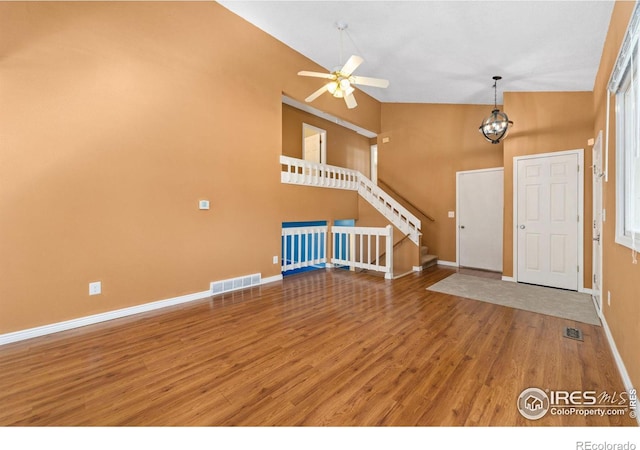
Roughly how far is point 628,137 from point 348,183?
4.52 m

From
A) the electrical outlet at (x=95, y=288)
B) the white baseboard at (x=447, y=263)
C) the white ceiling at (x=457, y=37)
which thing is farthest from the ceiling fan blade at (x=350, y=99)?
the white baseboard at (x=447, y=263)

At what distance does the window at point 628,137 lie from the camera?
174 cm

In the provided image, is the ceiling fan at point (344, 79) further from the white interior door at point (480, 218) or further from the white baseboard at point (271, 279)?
the white interior door at point (480, 218)

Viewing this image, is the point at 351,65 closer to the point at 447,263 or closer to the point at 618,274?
the point at 618,274

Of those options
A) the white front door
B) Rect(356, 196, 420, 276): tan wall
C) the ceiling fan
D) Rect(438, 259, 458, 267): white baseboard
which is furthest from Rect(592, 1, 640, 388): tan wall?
Rect(438, 259, 458, 267): white baseboard

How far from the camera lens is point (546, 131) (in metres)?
4.47

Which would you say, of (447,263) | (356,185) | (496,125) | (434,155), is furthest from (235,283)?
(434,155)

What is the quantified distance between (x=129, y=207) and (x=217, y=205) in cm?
108

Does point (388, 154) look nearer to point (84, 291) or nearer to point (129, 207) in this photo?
point (129, 207)

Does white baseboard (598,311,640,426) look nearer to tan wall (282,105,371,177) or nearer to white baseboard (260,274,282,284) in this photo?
white baseboard (260,274,282,284)

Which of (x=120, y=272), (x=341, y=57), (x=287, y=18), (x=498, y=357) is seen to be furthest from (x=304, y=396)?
(x=341, y=57)

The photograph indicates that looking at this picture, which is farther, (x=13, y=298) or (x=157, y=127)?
(x=157, y=127)

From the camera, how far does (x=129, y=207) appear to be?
10.3 feet

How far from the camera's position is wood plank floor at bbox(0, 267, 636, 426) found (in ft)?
5.21
